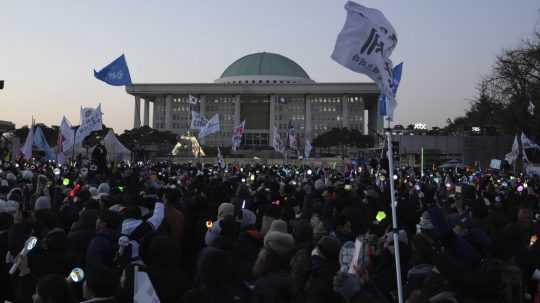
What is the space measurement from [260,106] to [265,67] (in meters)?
21.0

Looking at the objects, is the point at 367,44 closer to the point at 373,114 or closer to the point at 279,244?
the point at 279,244

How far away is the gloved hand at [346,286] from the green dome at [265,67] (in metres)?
128

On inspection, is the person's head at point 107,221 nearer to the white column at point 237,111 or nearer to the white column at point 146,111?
the white column at point 237,111

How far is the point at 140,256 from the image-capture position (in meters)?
4.70

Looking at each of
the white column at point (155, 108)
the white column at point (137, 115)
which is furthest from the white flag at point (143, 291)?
the white column at point (155, 108)

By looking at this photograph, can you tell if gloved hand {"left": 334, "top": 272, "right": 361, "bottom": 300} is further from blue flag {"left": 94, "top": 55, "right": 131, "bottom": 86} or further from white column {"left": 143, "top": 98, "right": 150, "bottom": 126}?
white column {"left": 143, "top": 98, "right": 150, "bottom": 126}

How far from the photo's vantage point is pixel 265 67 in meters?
133

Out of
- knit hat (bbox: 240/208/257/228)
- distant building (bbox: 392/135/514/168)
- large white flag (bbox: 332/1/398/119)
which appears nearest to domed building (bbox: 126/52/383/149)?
distant building (bbox: 392/135/514/168)

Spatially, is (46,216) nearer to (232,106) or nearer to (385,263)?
(385,263)

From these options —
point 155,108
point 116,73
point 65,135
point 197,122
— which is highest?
point 155,108

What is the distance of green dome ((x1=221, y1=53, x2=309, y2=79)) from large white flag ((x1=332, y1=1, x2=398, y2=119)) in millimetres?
126730

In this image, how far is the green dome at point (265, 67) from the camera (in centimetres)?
13212

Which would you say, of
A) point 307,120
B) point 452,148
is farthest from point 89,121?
point 307,120

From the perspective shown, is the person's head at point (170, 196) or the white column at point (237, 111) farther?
the white column at point (237, 111)
